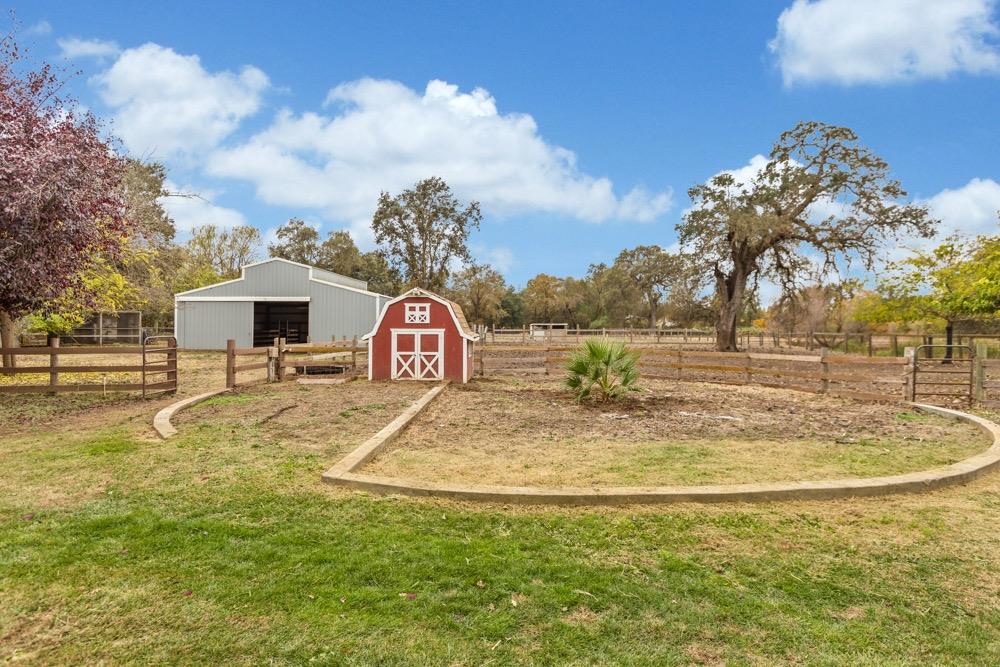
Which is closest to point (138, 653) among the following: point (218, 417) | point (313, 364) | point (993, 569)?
point (993, 569)

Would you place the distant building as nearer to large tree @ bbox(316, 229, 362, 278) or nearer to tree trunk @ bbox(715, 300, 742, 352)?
tree trunk @ bbox(715, 300, 742, 352)

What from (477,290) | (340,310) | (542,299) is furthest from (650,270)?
(340,310)

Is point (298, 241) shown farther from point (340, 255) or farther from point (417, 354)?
point (417, 354)

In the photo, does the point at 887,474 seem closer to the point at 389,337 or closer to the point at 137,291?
the point at 389,337

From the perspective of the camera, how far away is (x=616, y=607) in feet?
9.94

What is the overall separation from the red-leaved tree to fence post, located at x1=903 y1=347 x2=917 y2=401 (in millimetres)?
15653

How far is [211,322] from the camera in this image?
30422 millimetres

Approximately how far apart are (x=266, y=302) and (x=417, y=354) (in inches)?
764

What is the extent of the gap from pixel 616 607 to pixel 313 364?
44.6ft

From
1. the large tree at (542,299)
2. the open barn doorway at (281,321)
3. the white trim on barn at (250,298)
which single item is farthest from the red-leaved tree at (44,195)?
the large tree at (542,299)

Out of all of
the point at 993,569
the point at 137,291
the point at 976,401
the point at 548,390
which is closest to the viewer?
the point at 993,569

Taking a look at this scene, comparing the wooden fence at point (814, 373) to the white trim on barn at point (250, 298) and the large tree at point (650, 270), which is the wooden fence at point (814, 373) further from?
the large tree at point (650, 270)

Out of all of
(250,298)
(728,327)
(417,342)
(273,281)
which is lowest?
(417,342)

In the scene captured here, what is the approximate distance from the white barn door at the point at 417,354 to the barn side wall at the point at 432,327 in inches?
4.2
